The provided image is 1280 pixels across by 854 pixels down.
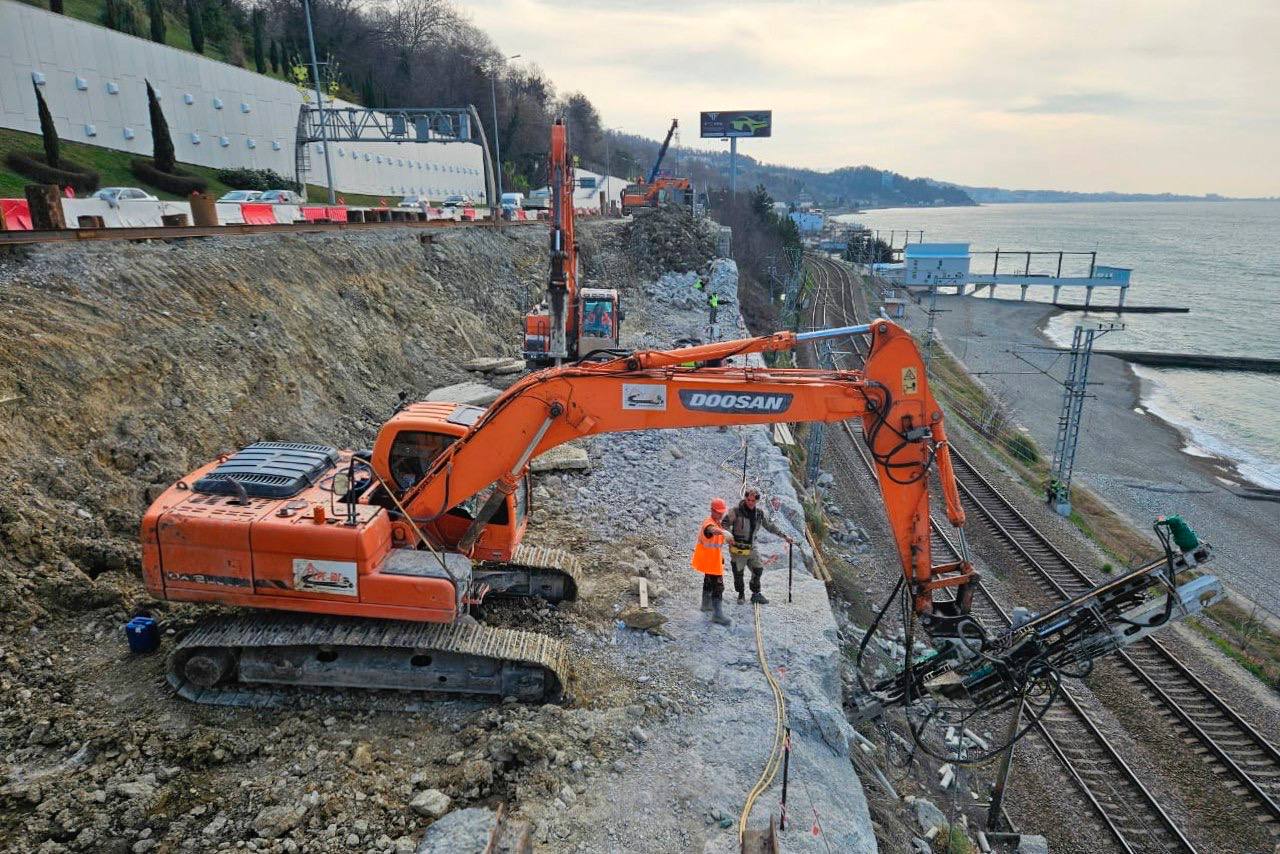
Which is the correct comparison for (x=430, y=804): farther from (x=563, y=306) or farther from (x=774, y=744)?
(x=563, y=306)

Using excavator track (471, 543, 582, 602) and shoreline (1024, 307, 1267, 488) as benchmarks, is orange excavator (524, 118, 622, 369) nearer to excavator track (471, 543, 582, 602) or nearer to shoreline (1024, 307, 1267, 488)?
excavator track (471, 543, 582, 602)

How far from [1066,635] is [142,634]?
9010mm

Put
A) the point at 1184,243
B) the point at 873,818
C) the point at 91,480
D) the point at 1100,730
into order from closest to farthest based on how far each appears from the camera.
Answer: the point at 873,818
the point at 91,480
the point at 1100,730
the point at 1184,243

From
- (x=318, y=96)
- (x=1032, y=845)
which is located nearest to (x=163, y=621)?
(x=1032, y=845)

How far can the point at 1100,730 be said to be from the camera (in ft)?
36.9

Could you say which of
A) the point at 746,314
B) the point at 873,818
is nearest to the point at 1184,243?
the point at 746,314

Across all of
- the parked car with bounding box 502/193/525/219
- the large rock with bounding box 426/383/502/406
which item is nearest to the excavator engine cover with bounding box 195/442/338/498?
the large rock with bounding box 426/383/502/406

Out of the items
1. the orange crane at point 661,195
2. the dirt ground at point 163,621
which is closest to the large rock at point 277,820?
the dirt ground at point 163,621

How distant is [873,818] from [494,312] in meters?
18.5

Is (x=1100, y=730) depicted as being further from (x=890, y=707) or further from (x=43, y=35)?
(x=43, y=35)

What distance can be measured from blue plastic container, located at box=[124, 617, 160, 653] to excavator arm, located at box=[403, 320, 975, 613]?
2774 millimetres

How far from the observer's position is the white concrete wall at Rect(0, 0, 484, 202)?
26.2 m

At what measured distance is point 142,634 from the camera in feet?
23.9

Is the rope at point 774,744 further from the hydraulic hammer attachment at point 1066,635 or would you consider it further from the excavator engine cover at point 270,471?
the excavator engine cover at point 270,471
